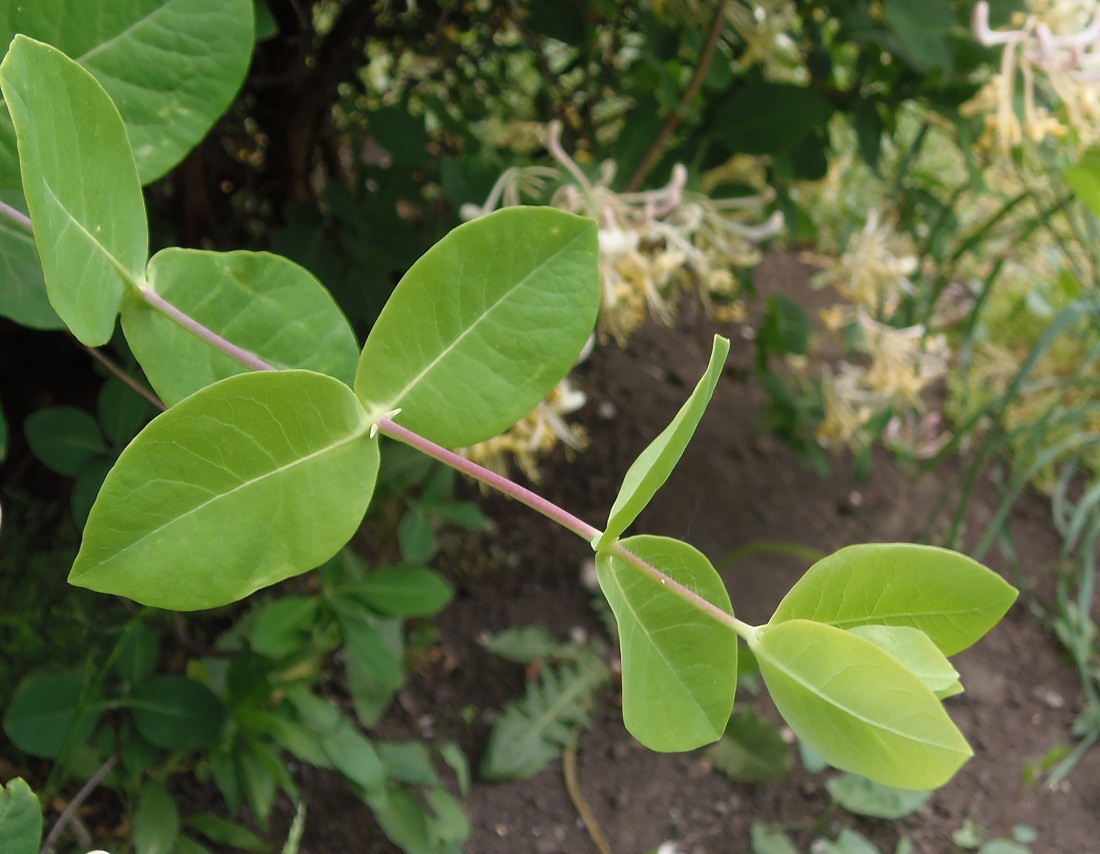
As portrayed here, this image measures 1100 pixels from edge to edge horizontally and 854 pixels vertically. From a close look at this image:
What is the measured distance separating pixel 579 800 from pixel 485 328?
91cm

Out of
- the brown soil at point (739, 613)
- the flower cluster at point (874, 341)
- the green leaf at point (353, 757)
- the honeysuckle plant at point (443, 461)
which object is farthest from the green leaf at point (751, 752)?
the honeysuckle plant at point (443, 461)

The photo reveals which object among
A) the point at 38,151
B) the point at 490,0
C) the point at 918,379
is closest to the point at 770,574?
the point at 918,379

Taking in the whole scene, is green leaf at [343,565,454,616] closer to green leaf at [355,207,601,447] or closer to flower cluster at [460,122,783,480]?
flower cluster at [460,122,783,480]

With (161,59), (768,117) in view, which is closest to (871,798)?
(768,117)

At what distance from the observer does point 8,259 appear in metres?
0.36

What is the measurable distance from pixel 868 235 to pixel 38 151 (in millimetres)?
911

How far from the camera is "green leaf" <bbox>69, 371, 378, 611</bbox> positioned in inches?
8.1

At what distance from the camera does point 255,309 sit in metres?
0.30

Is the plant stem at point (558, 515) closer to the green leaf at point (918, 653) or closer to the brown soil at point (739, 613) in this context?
the green leaf at point (918, 653)

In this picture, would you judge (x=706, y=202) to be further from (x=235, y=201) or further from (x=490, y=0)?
(x=235, y=201)

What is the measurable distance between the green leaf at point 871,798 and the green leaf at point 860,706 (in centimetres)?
100

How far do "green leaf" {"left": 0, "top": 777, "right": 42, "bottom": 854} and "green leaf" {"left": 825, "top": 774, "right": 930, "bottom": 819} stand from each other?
1.03 meters

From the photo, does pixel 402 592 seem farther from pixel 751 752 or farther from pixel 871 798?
pixel 871 798

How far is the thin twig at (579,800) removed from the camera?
1.00m
